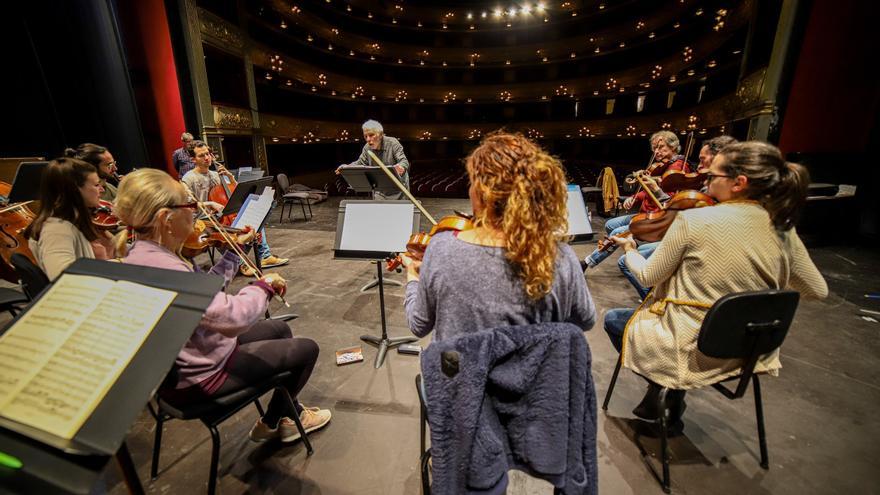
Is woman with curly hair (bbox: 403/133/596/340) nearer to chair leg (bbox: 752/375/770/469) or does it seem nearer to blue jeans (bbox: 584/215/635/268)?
chair leg (bbox: 752/375/770/469)

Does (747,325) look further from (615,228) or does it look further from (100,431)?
(615,228)

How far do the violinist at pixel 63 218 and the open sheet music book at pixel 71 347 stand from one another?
58.3 inches

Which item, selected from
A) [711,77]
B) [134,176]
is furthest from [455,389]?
[711,77]

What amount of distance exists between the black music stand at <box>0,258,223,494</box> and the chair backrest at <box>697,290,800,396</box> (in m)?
1.73

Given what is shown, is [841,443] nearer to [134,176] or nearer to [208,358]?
[208,358]

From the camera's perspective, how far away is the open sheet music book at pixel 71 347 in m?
0.72

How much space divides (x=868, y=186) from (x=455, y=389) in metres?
7.22

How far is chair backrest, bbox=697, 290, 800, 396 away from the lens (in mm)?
1337

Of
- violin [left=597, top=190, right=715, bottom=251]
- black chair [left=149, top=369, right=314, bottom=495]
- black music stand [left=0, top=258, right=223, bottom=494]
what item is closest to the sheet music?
black chair [left=149, top=369, right=314, bottom=495]

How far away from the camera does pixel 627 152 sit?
1480 centimetres

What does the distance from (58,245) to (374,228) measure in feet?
5.62

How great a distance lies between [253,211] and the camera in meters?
2.93

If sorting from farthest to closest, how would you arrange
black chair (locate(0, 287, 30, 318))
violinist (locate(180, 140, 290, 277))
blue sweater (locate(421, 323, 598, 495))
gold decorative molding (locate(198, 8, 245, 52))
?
Answer: gold decorative molding (locate(198, 8, 245, 52)) < violinist (locate(180, 140, 290, 277)) < black chair (locate(0, 287, 30, 318)) < blue sweater (locate(421, 323, 598, 495))

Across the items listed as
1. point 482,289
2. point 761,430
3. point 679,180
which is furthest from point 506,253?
point 679,180
